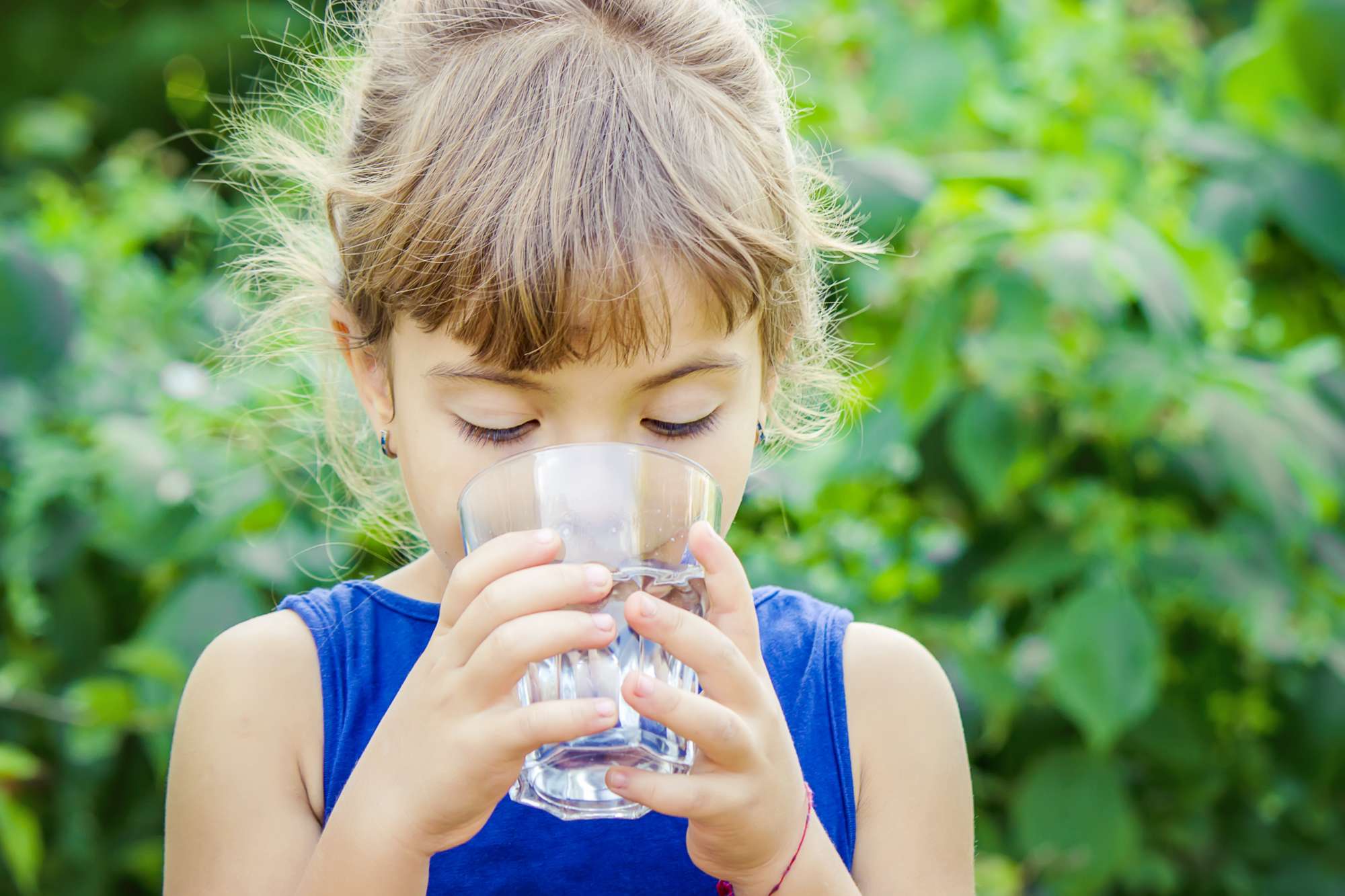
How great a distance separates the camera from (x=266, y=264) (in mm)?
1715

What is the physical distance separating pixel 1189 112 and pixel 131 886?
7.43 feet

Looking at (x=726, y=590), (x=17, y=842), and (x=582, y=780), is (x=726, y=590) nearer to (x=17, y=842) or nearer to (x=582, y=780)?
(x=582, y=780)

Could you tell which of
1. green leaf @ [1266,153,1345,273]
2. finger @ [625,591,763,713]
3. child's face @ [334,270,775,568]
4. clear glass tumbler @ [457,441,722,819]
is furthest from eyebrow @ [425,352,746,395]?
green leaf @ [1266,153,1345,273]

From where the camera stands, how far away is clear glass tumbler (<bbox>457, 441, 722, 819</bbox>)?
99 cm

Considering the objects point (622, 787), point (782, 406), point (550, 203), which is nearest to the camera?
point (622, 787)

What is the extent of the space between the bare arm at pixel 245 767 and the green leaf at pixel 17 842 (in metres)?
0.72

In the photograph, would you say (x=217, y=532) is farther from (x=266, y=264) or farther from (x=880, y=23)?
(x=880, y=23)

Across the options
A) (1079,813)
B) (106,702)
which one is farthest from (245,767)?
(1079,813)

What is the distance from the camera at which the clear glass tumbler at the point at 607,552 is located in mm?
989

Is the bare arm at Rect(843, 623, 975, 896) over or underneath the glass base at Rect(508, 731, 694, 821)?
underneath

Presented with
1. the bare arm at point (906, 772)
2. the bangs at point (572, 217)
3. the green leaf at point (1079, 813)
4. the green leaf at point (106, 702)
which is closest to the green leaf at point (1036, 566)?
the green leaf at point (1079, 813)

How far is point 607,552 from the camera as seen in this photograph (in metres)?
0.99

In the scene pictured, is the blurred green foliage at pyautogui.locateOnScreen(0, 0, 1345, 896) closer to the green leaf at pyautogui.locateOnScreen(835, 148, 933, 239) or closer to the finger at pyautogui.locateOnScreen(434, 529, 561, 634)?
the green leaf at pyautogui.locateOnScreen(835, 148, 933, 239)

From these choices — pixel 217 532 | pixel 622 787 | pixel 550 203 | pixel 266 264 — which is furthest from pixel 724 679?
pixel 217 532
